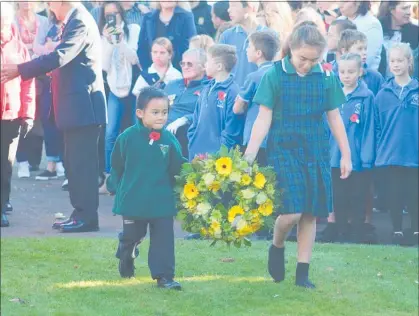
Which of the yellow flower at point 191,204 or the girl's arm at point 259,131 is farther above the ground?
the girl's arm at point 259,131

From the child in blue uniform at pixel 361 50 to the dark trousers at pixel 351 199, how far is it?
37.3 inches

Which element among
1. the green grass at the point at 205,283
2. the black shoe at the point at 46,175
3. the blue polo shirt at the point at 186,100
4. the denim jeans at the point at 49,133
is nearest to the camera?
the green grass at the point at 205,283

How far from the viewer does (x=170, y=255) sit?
8.14 meters

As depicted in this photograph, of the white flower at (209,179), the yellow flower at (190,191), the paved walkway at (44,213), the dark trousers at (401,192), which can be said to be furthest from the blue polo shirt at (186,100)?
the white flower at (209,179)

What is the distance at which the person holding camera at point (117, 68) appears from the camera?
13.2m

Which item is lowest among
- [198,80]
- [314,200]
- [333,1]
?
[314,200]

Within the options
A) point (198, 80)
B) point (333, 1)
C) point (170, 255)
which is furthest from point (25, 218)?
point (333, 1)

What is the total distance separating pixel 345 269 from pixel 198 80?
326 centimetres

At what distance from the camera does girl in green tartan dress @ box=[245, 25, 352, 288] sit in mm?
8117

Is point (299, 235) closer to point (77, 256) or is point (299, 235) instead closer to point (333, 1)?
point (77, 256)

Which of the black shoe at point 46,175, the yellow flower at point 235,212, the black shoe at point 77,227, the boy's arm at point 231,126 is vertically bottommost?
the black shoe at point 77,227

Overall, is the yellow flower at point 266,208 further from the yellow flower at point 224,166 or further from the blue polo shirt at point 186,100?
the blue polo shirt at point 186,100

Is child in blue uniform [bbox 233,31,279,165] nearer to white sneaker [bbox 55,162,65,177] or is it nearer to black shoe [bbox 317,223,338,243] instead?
black shoe [bbox 317,223,338,243]

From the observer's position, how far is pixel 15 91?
418 inches
